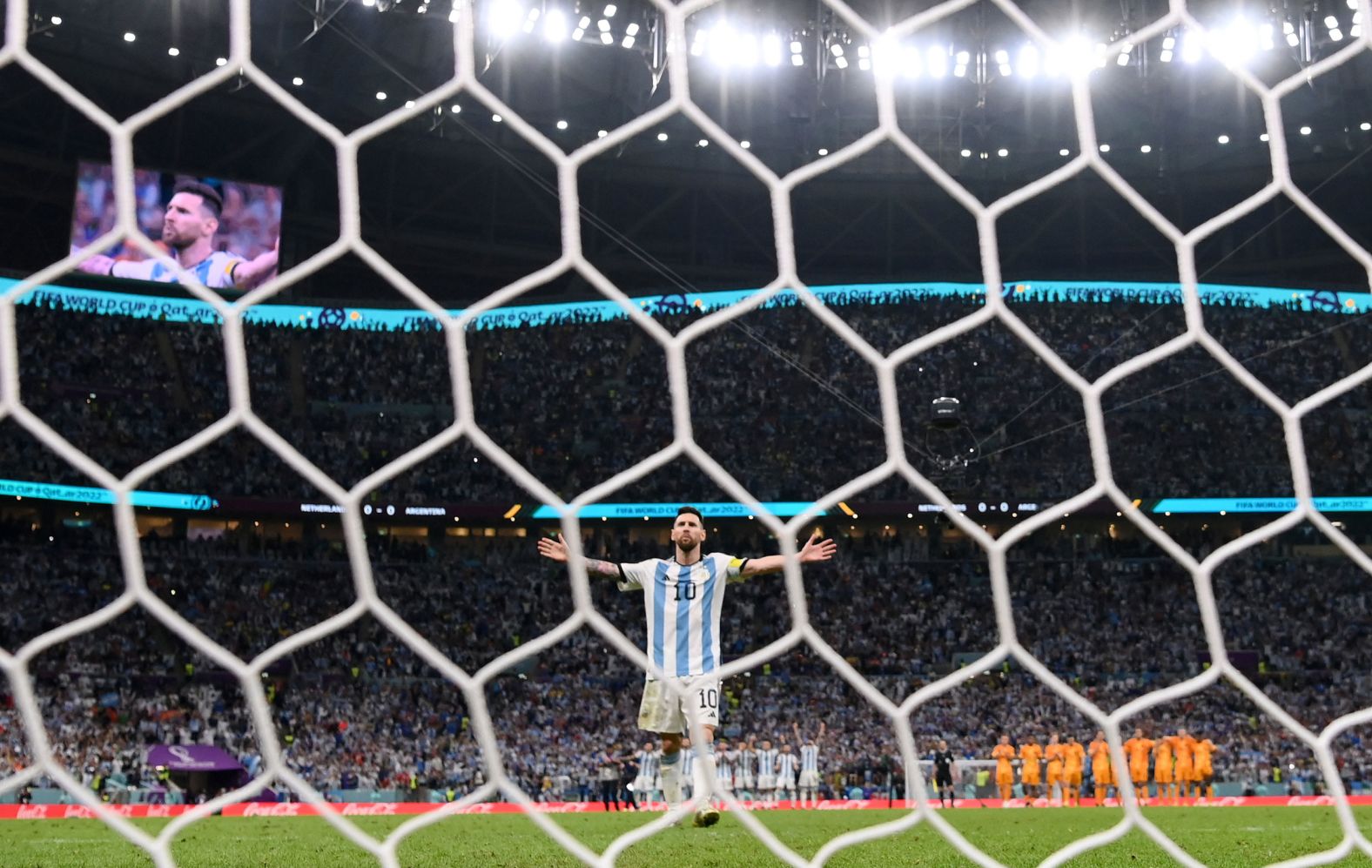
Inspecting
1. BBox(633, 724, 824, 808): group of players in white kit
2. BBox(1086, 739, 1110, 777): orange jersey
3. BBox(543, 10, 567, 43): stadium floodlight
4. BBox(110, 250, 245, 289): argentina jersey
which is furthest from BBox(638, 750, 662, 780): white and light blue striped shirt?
BBox(110, 250, 245, 289): argentina jersey

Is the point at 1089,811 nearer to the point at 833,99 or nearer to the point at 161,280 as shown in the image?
the point at 833,99

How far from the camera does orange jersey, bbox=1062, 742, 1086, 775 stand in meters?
13.6

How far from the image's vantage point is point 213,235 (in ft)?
59.6

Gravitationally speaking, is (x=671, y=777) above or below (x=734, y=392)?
below

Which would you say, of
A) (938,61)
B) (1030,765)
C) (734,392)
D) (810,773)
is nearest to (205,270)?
(734,392)

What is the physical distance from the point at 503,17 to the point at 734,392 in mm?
8735

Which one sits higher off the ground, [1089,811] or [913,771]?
[913,771]

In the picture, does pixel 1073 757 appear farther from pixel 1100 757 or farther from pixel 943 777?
pixel 943 777

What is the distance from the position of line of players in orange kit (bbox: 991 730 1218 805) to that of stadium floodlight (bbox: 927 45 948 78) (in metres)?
8.50

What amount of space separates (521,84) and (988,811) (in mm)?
12364

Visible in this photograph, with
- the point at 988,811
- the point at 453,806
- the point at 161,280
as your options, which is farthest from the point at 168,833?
the point at 161,280

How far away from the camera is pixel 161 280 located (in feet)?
68.8

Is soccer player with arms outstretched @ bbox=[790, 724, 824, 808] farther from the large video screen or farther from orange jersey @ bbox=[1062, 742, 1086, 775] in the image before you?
the large video screen

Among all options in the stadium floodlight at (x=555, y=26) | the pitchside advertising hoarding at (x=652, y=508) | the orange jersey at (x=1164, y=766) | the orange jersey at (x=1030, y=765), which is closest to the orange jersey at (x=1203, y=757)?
the orange jersey at (x=1164, y=766)
